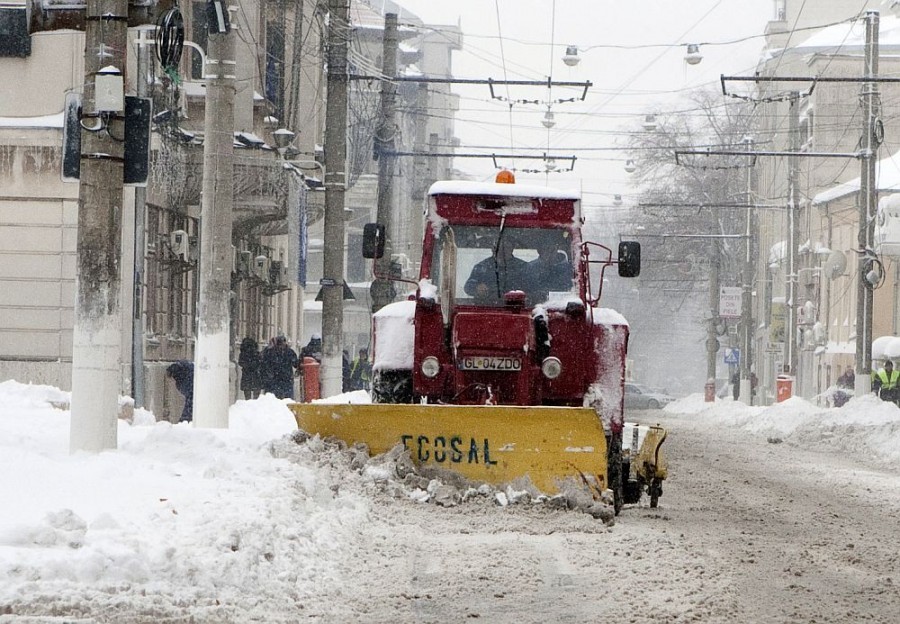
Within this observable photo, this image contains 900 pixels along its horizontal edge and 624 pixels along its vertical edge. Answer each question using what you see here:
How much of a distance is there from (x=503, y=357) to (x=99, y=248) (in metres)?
3.17

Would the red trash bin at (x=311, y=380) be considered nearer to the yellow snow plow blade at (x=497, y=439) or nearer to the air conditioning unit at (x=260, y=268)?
the air conditioning unit at (x=260, y=268)

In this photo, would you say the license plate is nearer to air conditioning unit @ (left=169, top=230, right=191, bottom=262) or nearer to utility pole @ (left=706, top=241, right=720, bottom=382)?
air conditioning unit @ (left=169, top=230, right=191, bottom=262)

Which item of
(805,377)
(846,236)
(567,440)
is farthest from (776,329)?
(567,440)

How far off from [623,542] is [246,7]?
21279mm

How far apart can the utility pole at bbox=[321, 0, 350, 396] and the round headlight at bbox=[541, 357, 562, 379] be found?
517 inches

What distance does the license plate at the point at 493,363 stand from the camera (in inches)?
477

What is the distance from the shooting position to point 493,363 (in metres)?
12.1

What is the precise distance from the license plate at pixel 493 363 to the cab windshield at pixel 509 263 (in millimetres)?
821

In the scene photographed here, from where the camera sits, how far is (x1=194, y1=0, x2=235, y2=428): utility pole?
51.5ft

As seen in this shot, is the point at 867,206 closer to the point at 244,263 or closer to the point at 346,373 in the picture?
the point at 346,373

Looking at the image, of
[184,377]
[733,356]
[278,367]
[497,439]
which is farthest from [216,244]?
[733,356]

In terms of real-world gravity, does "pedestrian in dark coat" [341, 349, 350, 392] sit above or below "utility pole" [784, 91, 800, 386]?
below

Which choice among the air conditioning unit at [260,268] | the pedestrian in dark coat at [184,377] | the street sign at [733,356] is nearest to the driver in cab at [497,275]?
the pedestrian in dark coat at [184,377]

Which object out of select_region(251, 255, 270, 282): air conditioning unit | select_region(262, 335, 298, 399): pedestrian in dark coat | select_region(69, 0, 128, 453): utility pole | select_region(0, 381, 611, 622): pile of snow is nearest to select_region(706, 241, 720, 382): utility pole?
select_region(251, 255, 270, 282): air conditioning unit
